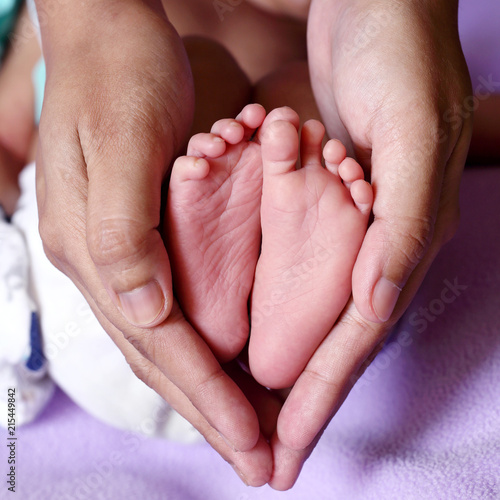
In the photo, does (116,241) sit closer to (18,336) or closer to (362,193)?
(362,193)

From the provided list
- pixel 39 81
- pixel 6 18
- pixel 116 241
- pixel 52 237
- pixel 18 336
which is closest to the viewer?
pixel 116 241

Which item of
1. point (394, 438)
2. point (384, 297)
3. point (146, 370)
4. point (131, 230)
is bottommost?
point (394, 438)

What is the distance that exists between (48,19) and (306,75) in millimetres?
447

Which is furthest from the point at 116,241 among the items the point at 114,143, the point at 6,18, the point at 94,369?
the point at 6,18

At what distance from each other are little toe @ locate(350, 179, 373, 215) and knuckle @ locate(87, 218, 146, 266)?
0.79ft

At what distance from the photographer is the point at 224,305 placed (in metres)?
0.67

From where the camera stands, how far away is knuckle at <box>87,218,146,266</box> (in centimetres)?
56

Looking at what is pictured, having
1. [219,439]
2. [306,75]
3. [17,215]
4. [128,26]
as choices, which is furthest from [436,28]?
[17,215]

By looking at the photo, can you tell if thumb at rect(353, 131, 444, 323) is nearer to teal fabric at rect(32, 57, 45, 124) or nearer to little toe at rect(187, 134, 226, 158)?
little toe at rect(187, 134, 226, 158)

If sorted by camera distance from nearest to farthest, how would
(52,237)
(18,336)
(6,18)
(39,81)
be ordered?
(52,237), (18,336), (39,81), (6,18)

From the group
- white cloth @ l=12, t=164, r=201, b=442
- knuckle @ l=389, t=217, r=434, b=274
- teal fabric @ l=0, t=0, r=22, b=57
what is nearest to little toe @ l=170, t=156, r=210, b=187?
knuckle @ l=389, t=217, r=434, b=274

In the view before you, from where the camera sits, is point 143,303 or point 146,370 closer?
point 143,303

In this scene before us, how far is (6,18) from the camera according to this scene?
1256 millimetres

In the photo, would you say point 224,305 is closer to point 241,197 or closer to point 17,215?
point 241,197
